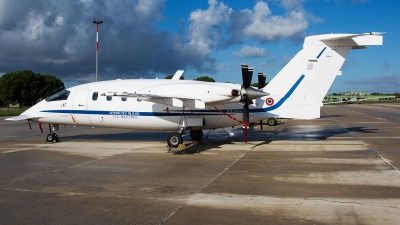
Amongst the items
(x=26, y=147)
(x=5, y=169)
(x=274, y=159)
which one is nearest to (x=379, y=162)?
(x=274, y=159)

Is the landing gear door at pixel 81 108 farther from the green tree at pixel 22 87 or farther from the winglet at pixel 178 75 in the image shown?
the green tree at pixel 22 87

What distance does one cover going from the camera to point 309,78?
18.1m

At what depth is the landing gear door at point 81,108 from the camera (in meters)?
19.4

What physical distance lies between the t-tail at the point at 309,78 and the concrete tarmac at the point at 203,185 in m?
2.07

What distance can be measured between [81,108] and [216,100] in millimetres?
7759

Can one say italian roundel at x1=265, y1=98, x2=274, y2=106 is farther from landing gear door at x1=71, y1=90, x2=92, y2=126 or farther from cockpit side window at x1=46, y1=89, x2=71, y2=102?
cockpit side window at x1=46, y1=89, x2=71, y2=102

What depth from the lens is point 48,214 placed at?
768 cm

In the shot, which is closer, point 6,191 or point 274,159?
point 6,191

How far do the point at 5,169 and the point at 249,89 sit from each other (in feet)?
33.1

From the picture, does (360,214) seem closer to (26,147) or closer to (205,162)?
(205,162)

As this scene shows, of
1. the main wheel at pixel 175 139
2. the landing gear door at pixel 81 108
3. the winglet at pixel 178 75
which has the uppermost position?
the winglet at pixel 178 75

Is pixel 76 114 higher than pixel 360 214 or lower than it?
higher

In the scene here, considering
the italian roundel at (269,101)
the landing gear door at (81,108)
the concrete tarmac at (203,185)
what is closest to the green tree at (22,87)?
the landing gear door at (81,108)

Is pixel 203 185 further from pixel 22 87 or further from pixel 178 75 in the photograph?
pixel 22 87
